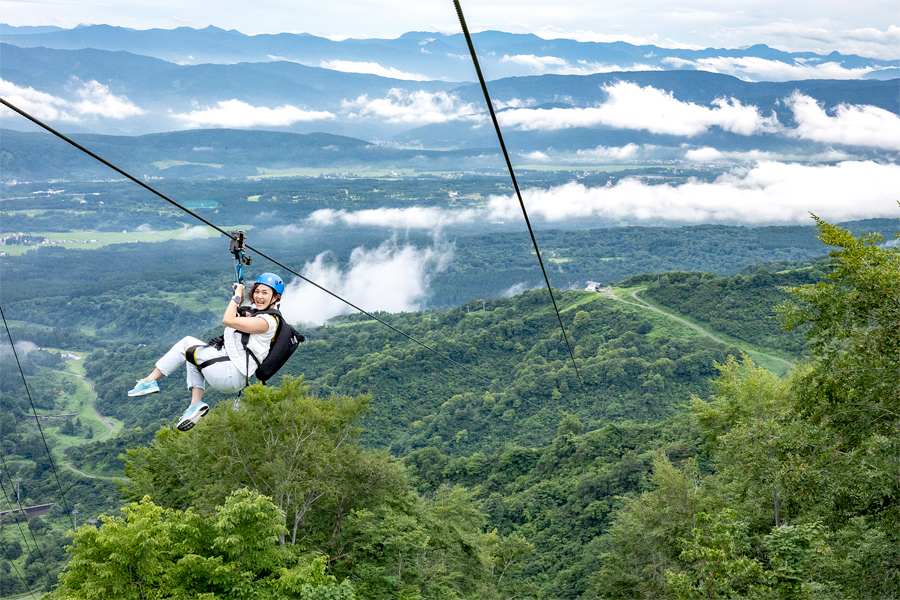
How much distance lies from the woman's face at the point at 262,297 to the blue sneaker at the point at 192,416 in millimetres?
1290

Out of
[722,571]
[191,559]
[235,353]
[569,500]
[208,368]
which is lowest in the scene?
[569,500]

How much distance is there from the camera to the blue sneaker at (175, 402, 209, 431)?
6547 mm

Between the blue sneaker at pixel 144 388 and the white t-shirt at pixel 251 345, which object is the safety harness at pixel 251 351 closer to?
the white t-shirt at pixel 251 345

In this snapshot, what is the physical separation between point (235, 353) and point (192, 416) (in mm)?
817

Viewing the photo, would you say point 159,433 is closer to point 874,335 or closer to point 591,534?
point 874,335

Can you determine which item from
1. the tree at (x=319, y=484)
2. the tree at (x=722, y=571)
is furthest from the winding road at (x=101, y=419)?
the tree at (x=722, y=571)

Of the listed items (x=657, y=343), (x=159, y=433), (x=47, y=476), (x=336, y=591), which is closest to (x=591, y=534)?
(x=159, y=433)

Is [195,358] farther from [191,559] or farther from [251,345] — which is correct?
[191,559]

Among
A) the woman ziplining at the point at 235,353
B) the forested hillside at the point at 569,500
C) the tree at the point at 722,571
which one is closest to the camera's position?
the woman ziplining at the point at 235,353

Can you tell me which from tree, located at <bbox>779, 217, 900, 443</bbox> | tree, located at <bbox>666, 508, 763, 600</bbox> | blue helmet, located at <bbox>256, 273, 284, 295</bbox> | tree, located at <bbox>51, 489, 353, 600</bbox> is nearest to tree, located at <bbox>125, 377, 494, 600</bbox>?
tree, located at <bbox>51, 489, 353, 600</bbox>

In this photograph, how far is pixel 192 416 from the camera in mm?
6680

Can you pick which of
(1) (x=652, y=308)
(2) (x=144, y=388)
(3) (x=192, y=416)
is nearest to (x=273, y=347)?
(3) (x=192, y=416)

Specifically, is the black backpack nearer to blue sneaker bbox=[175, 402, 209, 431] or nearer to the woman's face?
the woman's face

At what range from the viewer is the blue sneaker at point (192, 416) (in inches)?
258
